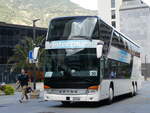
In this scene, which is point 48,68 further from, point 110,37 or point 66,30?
point 110,37

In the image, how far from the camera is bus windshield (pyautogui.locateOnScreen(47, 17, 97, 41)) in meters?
17.2

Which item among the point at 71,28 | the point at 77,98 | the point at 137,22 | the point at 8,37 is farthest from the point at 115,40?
the point at 137,22

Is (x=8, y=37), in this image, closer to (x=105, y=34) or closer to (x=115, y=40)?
(x=115, y=40)

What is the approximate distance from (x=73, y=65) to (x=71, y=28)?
1.66 meters

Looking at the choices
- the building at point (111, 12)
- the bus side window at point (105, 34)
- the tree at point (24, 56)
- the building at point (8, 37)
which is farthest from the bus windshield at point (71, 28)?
the building at point (111, 12)

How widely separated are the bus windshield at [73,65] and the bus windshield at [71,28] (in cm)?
67

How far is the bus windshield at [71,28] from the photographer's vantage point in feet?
56.6

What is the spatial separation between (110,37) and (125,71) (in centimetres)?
432

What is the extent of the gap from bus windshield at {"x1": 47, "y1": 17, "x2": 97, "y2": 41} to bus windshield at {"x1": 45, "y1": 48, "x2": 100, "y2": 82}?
26.2 inches

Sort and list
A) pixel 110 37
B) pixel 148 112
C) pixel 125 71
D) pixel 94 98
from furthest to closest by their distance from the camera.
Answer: pixel 125 71 → pixel 110 37 → pixel 94 98 → pixel 148 112

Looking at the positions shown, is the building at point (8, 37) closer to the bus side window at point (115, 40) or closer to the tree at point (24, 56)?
the tree at point (24, 56)

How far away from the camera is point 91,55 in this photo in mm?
16906

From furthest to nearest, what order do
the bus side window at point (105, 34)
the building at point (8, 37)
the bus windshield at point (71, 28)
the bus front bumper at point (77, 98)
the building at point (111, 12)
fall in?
1. the building at point (111, 12)
2. the building at point (8, 37)
3. the bus side window at point (105, 34)
4. the bus windshield at point (71, 28)
5. the bus front bumper at point (77, 98)

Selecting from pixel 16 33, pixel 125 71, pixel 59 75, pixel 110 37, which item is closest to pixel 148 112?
pixel 59 75
